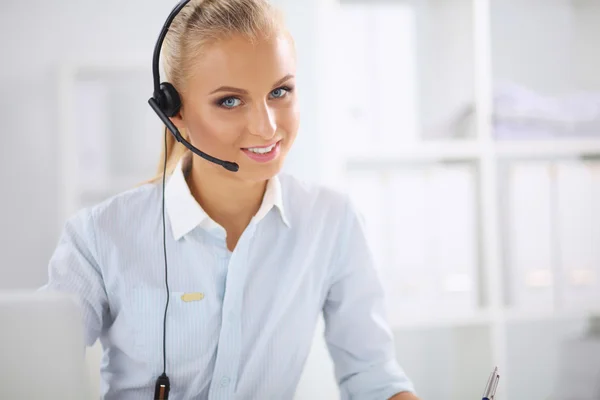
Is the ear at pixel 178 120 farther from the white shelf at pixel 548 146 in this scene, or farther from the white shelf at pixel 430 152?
the white shelf at pixel 548 146

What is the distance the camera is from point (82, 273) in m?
1.02

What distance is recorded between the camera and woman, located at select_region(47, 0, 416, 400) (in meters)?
0.98

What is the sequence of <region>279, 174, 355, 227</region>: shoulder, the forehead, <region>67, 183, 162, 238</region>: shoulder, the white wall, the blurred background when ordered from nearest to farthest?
the forehead
<region>67, 183, 162, 238</region>: shoulder
<region>279, 174, 355, 227</region>: shoulder
the blurred background
the white wall

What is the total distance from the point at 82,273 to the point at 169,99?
13.0 inches

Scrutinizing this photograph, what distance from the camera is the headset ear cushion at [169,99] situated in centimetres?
100

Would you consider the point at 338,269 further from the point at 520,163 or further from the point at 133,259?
the point at 520,163

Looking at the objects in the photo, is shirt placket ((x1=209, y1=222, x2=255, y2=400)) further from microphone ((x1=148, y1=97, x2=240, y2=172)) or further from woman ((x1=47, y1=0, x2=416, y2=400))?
microphone ((x1=148, y1=97, x2=240, y2=172))

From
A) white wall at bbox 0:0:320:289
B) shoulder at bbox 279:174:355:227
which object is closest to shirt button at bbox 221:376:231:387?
shoulder at bbox 279:174:355:227

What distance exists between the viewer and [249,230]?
3.58 feet

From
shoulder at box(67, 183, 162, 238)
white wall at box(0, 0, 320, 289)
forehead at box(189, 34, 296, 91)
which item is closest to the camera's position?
forehead at box(189, 34, 296, 91)

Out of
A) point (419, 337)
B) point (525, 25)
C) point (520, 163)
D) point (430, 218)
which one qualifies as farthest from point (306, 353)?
point (525, 25)

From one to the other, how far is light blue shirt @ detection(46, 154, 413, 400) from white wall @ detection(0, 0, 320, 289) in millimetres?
1208

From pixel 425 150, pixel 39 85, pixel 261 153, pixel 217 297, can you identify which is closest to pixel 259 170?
pixel 261 153

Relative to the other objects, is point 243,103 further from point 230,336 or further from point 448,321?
point 448,321
